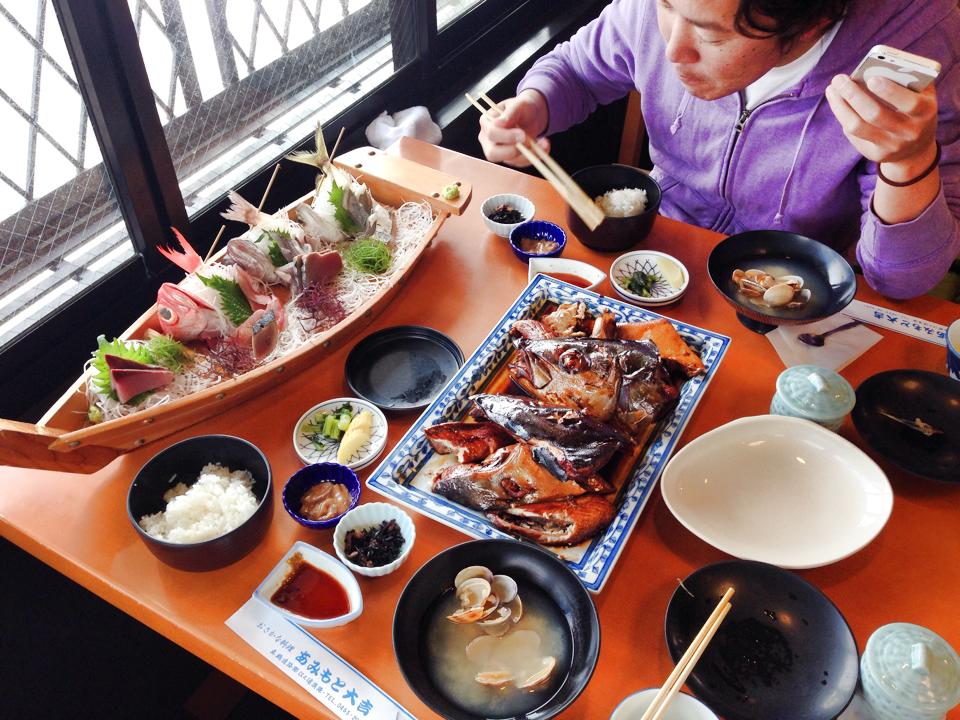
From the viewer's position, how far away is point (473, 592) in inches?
49.9

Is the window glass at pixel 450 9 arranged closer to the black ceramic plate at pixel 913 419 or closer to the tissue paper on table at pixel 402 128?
the tissue paper on table at pixel 402 128

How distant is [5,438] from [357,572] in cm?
71

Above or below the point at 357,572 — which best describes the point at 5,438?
below

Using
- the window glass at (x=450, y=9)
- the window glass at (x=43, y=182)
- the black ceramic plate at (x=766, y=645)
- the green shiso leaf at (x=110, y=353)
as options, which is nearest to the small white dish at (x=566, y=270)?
the black ceramic plate at (x=766, y=645)

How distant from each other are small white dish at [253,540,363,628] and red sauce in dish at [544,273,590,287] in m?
1.05

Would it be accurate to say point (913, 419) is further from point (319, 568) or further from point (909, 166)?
point (319, 568)

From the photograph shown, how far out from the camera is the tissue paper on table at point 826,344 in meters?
1.77

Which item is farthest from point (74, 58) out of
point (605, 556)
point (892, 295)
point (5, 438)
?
point (892, 295)

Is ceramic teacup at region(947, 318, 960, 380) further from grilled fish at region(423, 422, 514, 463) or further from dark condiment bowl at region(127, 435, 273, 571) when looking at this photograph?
dark condiment bowl at region(127, 435, 273, 571)

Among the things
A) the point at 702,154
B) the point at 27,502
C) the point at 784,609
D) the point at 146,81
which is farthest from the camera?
the point at 702,154

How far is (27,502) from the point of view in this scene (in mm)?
1498

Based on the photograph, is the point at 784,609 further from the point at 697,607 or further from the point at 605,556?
the point at 605,556

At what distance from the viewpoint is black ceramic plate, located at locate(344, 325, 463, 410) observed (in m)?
1.75

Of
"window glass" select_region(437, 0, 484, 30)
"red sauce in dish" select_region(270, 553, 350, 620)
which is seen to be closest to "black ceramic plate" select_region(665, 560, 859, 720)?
"red sauce in dish" select_region(270, 553, 350, 620)
